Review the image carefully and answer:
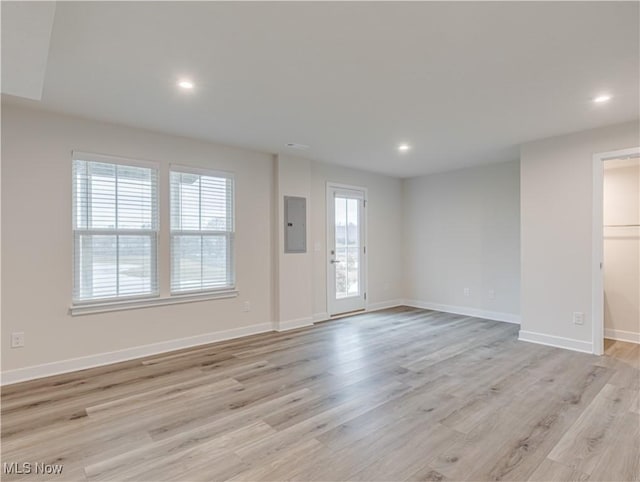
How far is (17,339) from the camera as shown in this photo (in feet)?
10.2

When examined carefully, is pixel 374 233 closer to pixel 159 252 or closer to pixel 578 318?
pixel 578 318

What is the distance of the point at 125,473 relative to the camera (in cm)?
187

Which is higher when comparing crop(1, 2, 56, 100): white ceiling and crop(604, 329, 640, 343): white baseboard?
crop(1, 2, 56, 100): white ceiling

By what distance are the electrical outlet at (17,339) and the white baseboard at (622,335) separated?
21.5 feet

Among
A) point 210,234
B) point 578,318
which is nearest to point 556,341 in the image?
point 578,318

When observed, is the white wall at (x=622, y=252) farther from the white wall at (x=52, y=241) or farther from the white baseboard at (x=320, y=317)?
the white wall at (x=52, y=241)

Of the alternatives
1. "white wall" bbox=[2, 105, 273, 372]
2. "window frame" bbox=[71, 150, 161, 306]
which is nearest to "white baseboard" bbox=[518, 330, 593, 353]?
"white wall" bbox=[2, 105, 273, 372]

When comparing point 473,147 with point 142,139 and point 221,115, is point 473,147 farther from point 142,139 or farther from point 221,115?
point 142,139

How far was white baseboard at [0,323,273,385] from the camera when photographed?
313 centimetres

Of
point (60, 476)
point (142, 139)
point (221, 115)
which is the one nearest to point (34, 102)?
point (142, 139)

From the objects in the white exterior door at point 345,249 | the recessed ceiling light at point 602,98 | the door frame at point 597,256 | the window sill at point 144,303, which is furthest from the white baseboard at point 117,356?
the recessed ceiling light at point 602,98

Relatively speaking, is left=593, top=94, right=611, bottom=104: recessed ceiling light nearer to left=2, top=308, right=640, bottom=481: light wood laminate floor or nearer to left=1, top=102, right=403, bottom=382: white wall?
left=2, top=308, right=640, bottom=481: light wood laminate floor

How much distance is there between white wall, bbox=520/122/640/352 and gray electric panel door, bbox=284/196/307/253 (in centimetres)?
289

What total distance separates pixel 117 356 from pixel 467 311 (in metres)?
5.10
